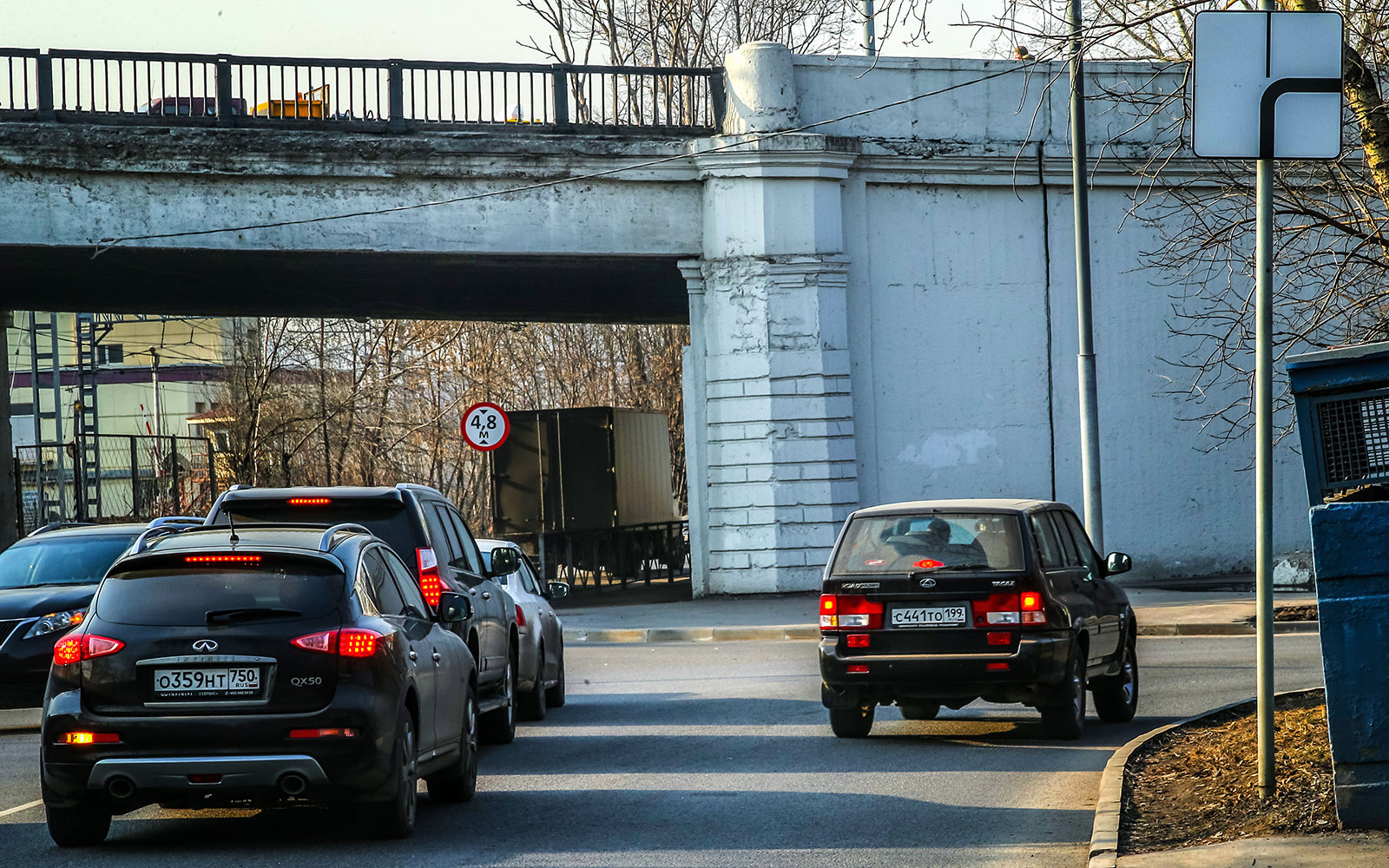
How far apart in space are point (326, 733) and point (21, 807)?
262 centimetres

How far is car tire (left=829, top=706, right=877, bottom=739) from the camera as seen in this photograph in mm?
11125

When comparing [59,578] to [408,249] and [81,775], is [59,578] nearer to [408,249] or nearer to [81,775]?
Answer: [81,775]

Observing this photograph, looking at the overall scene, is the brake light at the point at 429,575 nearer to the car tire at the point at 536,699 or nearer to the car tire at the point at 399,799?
the car tire at the point at 536,699

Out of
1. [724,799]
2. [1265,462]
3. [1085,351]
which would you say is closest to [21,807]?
[724,799]

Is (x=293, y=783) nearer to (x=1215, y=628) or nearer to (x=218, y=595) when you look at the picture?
(x=218, y=595)

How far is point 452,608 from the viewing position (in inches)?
352

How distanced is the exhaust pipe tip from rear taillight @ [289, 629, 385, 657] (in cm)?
57

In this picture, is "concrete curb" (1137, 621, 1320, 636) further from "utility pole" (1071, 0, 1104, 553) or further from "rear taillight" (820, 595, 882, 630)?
"rear taillight" (820, 595, 882, 630)

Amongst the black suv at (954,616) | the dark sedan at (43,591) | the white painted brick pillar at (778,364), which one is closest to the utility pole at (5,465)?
the white painted brick pillar at (778,364)

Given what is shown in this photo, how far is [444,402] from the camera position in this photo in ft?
180

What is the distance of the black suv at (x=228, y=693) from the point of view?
732 cm

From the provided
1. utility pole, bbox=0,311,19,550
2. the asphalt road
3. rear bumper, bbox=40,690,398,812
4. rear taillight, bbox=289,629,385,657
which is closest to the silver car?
the asphalt road

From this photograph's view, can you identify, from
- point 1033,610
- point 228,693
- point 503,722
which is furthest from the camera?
point 503,722

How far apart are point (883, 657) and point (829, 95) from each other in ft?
47.6
